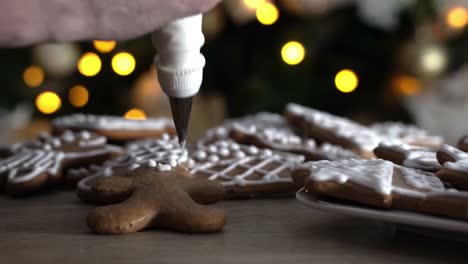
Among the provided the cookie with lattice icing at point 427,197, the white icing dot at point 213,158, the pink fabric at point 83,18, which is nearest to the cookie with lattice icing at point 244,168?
the white icing dot at point 213,158

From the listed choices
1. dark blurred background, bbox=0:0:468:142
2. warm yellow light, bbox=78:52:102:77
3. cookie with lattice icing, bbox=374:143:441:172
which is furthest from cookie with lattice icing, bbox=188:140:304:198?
warm yellow light, bbox=78:52:102:77

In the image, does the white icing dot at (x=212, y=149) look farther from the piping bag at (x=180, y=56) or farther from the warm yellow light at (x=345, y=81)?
the warm yellow light at (x=345, y=81)

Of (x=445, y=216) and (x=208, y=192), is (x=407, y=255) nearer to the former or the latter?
(x=445, y=216)

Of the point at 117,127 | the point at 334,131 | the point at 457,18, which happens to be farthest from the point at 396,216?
the point at 457,18

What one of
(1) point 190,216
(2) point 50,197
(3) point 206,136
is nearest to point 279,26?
(3) point 206,136

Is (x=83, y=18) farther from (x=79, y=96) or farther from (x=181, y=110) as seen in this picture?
(x=79, y=96)

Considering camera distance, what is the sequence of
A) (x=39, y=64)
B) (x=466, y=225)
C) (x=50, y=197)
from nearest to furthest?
(x=466, y=225) < (x=50, y=197) < (x=39, y=64)
